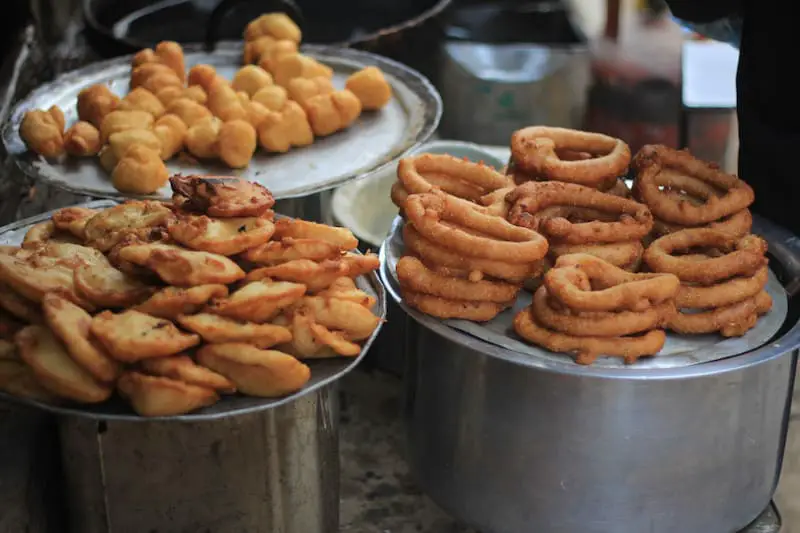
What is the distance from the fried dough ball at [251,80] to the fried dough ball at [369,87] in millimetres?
220

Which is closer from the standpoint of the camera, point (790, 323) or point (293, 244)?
point (293, 244)

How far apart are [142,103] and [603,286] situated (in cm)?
125

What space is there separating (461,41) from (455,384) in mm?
2753

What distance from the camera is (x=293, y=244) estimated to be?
1648 mm

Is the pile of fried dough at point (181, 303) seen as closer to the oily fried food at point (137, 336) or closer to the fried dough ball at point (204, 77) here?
the oily fried food at point (137, 336)

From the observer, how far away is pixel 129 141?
217 centimetres

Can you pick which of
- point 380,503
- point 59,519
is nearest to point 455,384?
point 380,503

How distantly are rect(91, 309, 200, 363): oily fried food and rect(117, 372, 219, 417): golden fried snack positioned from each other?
0.12 feet

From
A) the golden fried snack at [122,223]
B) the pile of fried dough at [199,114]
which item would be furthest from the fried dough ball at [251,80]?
the golden fried snack at [122,223]

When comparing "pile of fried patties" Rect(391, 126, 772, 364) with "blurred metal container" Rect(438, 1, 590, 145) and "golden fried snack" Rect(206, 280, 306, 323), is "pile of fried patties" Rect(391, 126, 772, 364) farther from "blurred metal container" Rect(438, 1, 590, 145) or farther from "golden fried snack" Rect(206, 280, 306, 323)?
"blurred metal container" Rect(438, 1, 590, 145)

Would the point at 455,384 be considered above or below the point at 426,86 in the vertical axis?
below

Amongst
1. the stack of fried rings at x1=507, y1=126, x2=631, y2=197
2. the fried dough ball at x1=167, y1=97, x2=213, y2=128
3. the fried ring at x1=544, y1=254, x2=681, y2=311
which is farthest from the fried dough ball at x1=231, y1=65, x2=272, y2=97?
the fried ring at x1=544, y1=254, x2=681, y2=311

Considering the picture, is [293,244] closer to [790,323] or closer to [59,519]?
[59,519]

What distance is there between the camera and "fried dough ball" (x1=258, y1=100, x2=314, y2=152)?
233 cm
